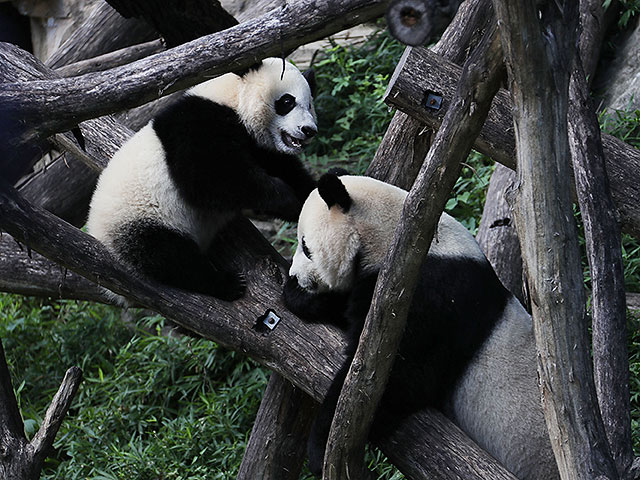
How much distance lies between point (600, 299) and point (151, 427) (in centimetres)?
339

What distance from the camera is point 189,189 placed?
3617 millimetres

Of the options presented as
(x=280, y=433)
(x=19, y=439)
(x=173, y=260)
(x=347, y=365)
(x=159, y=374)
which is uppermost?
(x=347, y=365)

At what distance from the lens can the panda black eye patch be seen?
392 cm

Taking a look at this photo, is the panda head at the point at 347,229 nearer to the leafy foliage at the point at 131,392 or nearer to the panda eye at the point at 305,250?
the panda eye at the point at 305,250

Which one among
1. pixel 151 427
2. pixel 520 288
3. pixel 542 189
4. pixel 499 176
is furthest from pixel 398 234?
pixel 151 427

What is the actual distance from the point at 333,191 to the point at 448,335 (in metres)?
0.69

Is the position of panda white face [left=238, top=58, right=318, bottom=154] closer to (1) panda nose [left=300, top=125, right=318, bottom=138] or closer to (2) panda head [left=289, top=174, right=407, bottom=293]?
(1) panda nose [left=300, top=125, right=318, bottom=138]

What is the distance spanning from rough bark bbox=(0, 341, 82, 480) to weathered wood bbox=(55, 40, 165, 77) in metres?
2.54

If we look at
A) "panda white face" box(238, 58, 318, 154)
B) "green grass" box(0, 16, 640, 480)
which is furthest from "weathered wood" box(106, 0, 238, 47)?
"green grass" box(0, 16, 640, 480)

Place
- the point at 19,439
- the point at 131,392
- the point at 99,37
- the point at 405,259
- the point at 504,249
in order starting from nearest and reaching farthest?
the point at 405,259 → the point at 19,439 → the point at 504,249 → the point at 131,392 → the point at 99,37

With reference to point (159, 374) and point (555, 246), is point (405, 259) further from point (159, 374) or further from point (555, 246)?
point (159, 374)

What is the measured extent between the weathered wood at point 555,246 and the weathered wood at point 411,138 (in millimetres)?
1856

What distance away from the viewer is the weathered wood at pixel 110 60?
5.35 metres

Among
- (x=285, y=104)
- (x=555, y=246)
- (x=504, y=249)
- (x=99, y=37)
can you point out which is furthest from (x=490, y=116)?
(x=99, y=37)
